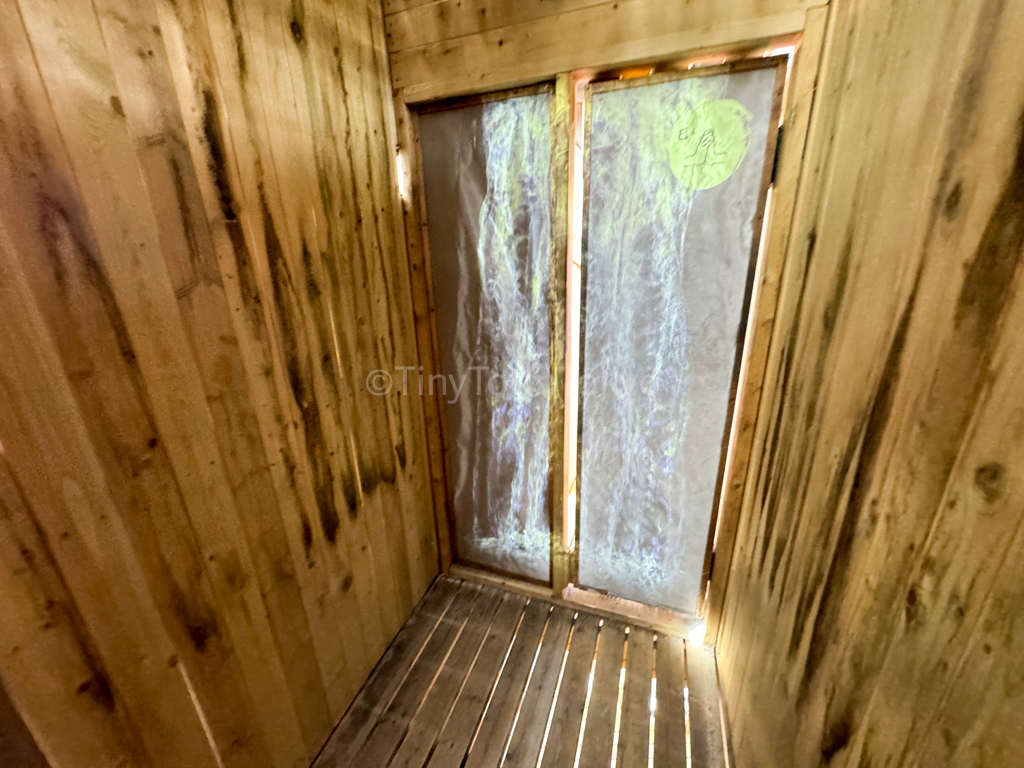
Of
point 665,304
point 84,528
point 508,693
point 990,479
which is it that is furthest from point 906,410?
point 508,693

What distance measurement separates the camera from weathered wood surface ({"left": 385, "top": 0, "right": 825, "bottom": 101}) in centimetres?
111

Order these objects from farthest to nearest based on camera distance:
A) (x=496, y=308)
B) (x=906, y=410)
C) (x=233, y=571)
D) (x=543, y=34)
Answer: (x=496, y=308), (x=543, y=34), (x=233, y=571), (x=906, y=410)

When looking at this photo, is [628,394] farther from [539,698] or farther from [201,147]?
[201,147]

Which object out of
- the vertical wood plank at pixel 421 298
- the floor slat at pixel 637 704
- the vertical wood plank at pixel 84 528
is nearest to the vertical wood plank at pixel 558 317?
the floor slat at pixel 637 704

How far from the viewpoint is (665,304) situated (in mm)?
1418

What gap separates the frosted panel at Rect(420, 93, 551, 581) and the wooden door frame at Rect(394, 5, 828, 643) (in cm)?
4

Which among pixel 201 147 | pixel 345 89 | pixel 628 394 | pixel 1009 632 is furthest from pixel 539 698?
pixel 345 89

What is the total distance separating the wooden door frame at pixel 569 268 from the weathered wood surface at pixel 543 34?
16mm

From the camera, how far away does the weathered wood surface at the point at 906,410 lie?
468mm

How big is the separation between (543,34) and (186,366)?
134cm

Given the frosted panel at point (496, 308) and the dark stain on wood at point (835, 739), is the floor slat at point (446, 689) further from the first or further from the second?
the dark stain on wood at point (835, 739)

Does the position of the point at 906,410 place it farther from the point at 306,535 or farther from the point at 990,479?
the point at 306,535

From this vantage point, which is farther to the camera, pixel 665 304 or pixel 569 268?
pixel 569 268

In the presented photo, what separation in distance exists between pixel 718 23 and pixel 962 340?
108cm
